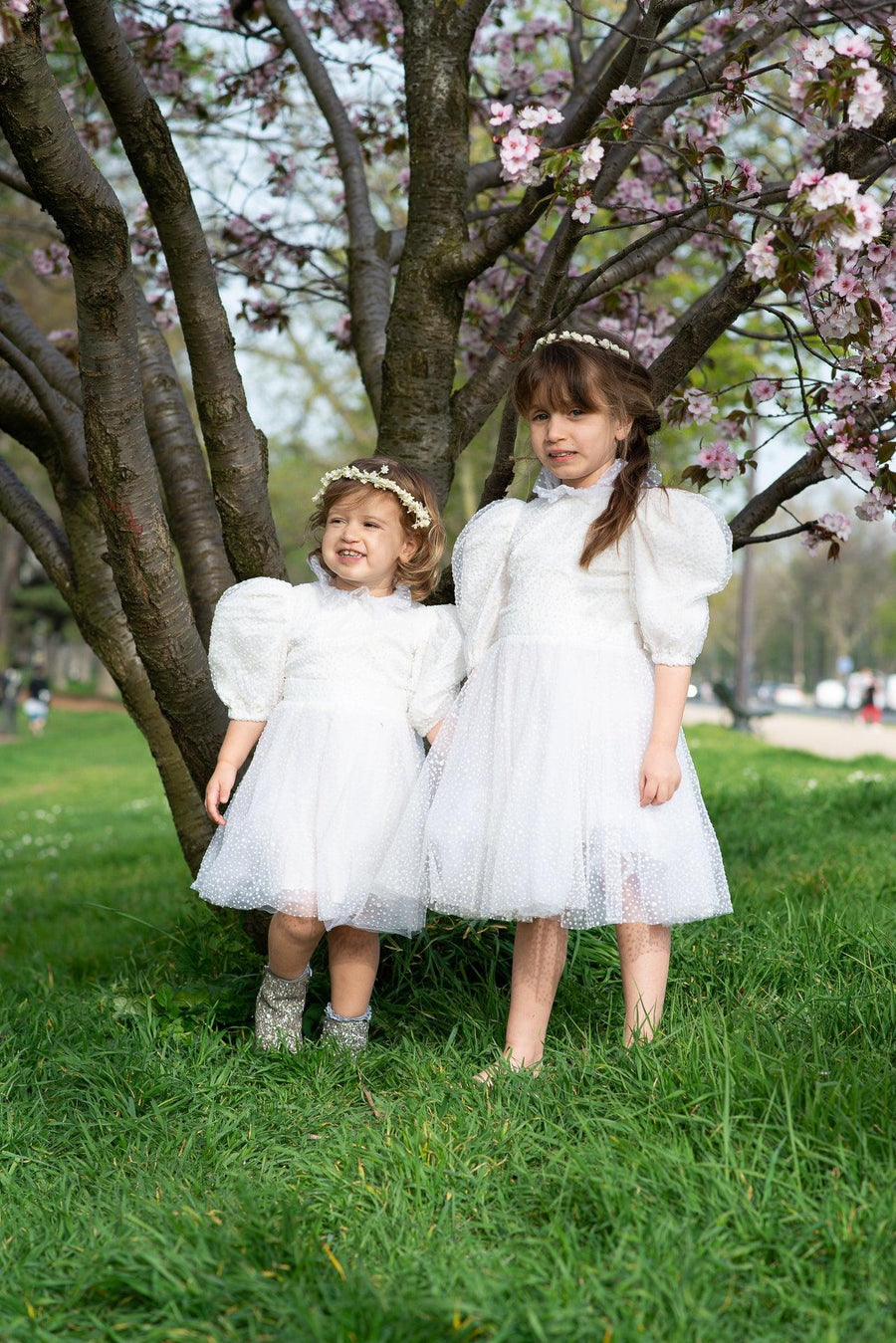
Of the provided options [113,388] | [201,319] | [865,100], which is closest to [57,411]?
[201,319]

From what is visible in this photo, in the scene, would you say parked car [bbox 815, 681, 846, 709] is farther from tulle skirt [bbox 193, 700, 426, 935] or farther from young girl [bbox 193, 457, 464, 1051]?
tulle skirt [bbox 193, 700, 426, 935]

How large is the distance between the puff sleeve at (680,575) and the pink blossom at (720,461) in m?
0.64

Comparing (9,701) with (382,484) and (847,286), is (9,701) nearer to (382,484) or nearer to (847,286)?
(382,484)

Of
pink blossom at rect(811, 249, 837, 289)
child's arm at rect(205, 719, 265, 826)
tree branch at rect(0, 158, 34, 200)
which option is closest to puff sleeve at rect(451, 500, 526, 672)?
child's arm at rect(205, 719, 265, 826)

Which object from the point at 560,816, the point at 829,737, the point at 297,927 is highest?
the point at 560,816

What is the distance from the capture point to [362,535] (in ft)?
9.99

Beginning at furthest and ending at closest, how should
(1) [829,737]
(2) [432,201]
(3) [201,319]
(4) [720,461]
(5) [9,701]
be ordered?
(5) [9,701]
(1) [829,737]
(2) [432,201]
(4) [720,461]
(3) [201,319]

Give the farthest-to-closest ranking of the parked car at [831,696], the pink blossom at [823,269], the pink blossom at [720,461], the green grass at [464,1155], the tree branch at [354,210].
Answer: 1. the parked car at [831,696]
2. the tree branch at [354,210]
3. the pink blossom at [720,461]
4. the pink blossom at [823,269]
5. the green grass at [464,1155]

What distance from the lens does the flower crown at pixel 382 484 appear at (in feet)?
9.95

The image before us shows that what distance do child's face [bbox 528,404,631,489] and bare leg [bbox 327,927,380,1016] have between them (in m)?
1.28

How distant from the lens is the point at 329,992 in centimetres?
332

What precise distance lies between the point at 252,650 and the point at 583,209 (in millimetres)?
1360

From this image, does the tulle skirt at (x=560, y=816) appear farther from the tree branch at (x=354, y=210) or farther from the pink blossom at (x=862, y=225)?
the tree branch at (x=354, y=210)

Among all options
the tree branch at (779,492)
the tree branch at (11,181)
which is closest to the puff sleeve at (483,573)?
the tree branch at (779,492)
